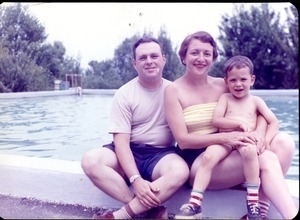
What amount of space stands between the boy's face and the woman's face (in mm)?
139

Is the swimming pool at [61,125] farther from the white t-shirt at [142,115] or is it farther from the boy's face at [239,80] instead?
the white t-shirt at [142,115]

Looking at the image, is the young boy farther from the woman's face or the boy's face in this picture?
the woman's face

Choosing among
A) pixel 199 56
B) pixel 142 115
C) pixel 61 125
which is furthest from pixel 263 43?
pixel 61 125

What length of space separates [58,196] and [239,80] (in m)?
1.31

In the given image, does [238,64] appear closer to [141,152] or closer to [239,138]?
[239,138]

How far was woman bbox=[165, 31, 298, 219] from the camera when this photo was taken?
2.01 meters

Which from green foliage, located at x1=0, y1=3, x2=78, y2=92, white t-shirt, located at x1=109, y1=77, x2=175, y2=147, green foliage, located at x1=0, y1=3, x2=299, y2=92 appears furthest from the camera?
green foliage, located at x1=0, y1=3, x2=78, y2=92

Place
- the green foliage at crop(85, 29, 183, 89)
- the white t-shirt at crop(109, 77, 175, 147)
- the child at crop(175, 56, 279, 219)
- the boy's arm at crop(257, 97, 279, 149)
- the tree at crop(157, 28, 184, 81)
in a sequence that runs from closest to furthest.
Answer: the child at crop(175, 56, 279, 219) < the boy's arm at crop(257, 97, 279, 149) < the white t-shirt at crop(109, 77, 175, 147) < the tree at crop(157, 28, 184, 81) < the green foliage at crop(85, 29, 183, 89)

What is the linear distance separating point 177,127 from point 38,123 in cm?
349

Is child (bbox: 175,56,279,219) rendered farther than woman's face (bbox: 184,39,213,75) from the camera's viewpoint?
No

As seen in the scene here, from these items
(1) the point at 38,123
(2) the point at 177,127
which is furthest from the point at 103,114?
(2) the point at 177,127

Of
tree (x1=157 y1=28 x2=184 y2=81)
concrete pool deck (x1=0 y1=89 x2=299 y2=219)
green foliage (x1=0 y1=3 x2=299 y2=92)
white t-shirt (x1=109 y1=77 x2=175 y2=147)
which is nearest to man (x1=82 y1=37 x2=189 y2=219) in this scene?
white t-shirt (x1=109 y1=77 x2=175 y2=147)

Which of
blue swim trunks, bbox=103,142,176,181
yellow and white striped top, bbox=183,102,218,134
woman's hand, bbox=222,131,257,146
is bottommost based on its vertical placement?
blue swim trunks, bbox=103,142,176,181

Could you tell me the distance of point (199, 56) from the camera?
2.13 metres
